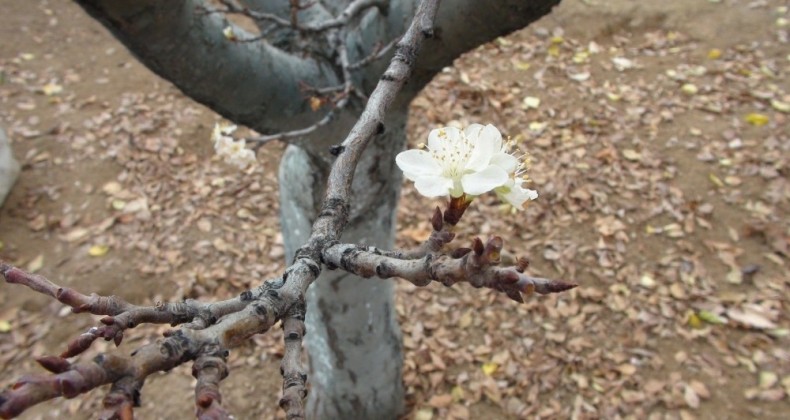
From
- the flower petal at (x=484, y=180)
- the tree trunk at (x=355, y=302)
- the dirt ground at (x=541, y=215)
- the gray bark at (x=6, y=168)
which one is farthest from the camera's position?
the gray bark at (x=6, y=168)

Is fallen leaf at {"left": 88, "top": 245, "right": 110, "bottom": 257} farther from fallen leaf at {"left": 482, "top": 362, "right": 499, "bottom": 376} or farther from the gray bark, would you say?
fallen leaf at {"left": 482, "top": 362, "right": 499, "bottom": 376}

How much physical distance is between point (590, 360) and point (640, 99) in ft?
9.12

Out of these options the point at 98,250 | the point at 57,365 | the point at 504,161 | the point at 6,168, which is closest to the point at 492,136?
the point at 504,161

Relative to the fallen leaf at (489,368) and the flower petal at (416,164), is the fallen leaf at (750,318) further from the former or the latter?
the flower petal at (416,164)

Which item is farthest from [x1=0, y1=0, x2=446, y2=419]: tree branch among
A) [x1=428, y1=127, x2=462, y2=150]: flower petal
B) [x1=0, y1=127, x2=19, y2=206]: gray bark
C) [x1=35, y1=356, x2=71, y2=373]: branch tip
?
[x1=0, y1=127, x2=19, y2=206]: gray bark

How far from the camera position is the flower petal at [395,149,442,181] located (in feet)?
3.04

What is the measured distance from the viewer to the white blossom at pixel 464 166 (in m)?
0.87

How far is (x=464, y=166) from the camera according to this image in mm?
929

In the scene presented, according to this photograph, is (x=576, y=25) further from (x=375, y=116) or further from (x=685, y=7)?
(x=375, y=116)

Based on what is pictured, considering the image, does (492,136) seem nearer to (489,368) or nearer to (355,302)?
(355,302)

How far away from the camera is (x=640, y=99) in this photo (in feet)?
17.4

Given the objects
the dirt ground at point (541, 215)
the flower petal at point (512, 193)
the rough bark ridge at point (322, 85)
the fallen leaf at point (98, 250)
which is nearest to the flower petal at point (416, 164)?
the flower petal at point (512, 193)

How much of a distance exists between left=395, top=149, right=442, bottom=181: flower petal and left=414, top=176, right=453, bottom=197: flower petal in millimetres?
19

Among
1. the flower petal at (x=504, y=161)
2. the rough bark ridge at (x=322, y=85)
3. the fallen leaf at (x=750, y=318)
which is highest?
the flower petal at (x=504, y=161)
